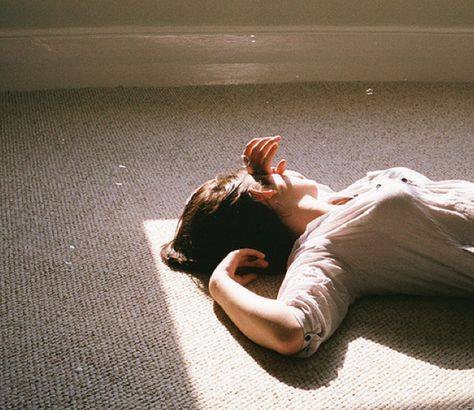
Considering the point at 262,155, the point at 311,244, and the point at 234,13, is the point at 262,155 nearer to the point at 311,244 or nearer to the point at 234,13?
the point at 311,244

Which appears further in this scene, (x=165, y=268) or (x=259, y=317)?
(x=165, y=268)

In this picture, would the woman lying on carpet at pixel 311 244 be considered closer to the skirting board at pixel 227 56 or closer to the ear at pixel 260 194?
the ear at pixel 260 194

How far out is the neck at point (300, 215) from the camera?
49.1 inches

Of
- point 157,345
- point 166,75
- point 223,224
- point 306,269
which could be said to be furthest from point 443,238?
point 166,75

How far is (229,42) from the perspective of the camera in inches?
77.8

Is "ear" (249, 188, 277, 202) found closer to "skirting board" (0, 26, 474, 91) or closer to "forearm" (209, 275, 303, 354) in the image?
"forearm" (209, 275, 303, 354)

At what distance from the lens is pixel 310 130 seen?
1799 mm

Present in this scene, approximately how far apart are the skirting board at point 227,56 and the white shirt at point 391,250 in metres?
0.94

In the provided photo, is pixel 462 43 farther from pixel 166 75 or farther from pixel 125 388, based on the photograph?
pixel 125 388

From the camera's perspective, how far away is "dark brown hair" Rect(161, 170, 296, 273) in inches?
47.6

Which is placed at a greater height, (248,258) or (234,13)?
(234,13)

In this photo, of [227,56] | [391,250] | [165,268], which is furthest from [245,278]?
[227,56]

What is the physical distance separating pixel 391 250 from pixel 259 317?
0.87ft

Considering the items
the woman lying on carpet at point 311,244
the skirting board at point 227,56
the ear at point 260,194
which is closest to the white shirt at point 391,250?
the woman lying on carpet at point 311,244
